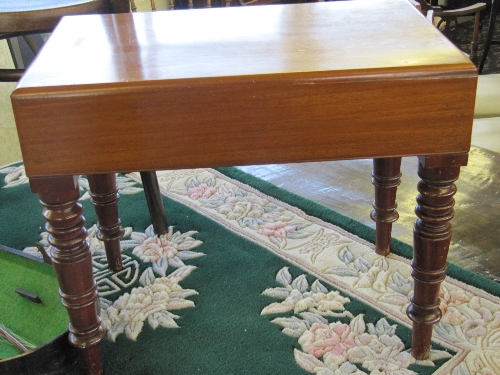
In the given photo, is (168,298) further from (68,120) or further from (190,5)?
(190,5)

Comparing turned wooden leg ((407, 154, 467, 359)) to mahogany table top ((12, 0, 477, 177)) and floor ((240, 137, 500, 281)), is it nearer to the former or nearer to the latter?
mahogany table top ((12, 0, 477, 177))

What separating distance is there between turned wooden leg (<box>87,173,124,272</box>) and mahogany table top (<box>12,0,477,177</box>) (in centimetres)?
36

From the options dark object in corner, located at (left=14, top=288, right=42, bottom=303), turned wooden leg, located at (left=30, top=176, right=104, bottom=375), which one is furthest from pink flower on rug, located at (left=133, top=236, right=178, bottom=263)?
turned wooden leg, located at (left=30, top=176, right=104, bottom=375)

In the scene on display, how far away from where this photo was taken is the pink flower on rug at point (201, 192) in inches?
60.6

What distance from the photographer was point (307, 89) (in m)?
0.73

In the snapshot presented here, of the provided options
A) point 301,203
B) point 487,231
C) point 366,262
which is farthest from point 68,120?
point 487,231

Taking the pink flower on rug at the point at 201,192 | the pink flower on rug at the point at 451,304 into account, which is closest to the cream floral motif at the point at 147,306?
the pink flower on rug at the point at 201,192

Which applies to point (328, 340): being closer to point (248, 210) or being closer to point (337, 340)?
point (337, 340)

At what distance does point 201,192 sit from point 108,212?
42 centimetres

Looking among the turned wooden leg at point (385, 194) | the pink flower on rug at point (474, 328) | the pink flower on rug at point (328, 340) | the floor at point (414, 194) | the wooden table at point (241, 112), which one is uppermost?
the wooden table at point (241, 112)

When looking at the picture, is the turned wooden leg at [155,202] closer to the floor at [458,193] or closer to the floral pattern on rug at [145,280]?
Result: the floral pattern on rug at [145,280]

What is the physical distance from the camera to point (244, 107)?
29.2 inches

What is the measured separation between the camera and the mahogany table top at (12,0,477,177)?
730mm

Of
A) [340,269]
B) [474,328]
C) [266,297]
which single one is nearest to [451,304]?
[474,328]
